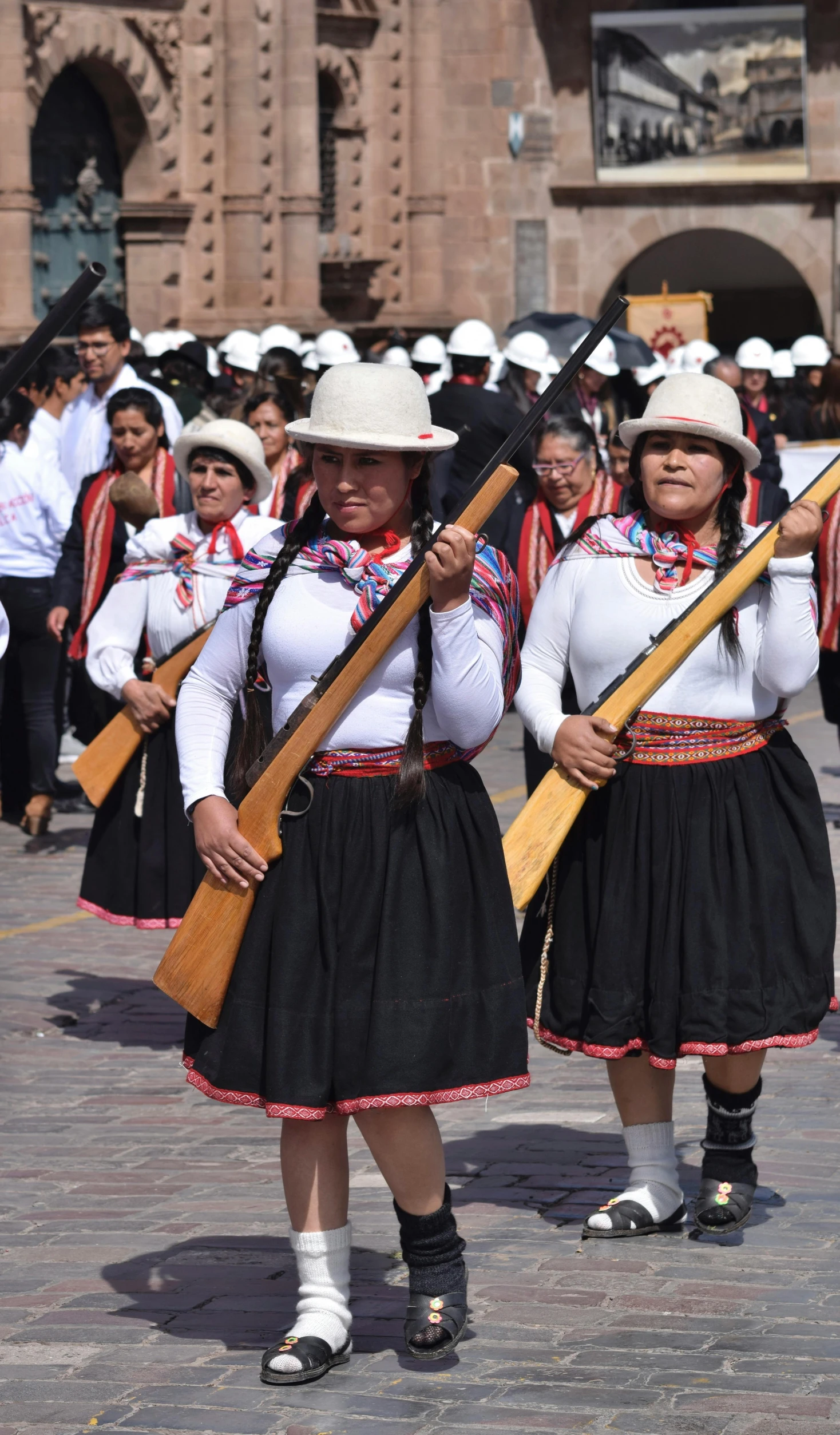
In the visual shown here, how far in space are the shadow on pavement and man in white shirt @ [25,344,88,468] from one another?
3448 mm

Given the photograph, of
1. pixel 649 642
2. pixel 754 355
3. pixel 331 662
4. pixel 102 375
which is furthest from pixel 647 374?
pixel 331 662

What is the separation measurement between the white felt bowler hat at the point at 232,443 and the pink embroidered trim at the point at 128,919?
137cm

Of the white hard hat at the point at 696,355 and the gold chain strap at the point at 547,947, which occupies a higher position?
the white hard hat at the point at 696,355

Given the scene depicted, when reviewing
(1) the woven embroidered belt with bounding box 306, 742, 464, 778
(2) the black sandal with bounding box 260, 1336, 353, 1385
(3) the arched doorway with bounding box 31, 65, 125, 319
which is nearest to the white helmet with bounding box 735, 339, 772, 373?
(3) the arched doorway with bounding box 31, 65, 125, 319

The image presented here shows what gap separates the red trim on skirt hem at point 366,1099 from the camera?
4336 millimetres

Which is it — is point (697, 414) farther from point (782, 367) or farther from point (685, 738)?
point (782, 367)

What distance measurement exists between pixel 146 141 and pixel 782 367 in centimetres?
773

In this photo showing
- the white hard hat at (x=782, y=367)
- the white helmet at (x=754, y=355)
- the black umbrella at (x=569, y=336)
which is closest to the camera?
the black umbrella at (x=569, y=336)

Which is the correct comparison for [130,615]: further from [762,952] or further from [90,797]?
[762,952]

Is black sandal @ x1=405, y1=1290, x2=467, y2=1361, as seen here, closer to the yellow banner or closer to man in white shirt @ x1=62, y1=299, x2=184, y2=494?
man in white shirt @ x1=62, y1=299, x2=184, y2=494

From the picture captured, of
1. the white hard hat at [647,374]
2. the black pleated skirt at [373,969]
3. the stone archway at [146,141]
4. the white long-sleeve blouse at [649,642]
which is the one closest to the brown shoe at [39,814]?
the white hard hat at [647,374]

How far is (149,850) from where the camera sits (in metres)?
7.52

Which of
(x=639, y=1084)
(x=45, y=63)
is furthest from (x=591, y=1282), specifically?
(x=45, y=63)

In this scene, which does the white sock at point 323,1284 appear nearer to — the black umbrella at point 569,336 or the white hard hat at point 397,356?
the black umbrella at point 569,336
